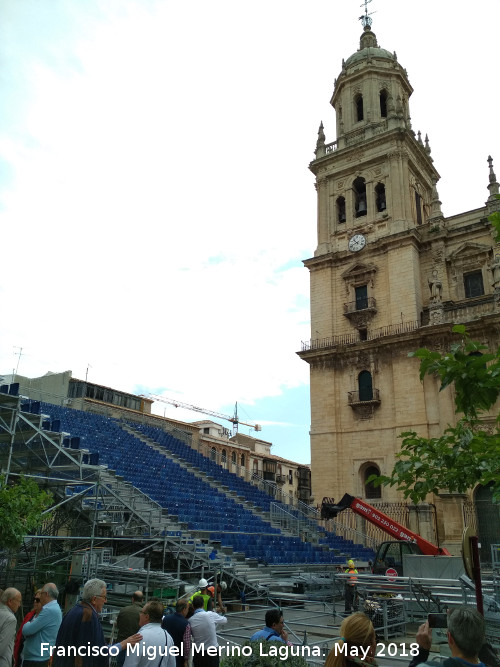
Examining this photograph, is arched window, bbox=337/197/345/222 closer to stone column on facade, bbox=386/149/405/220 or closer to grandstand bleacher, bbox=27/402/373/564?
stone column on facade, bbox=386/149/405/220

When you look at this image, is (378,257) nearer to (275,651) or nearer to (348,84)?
(348,84)

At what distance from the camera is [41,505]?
35.5 feet

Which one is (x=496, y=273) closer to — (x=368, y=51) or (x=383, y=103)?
(x=383, y=103)

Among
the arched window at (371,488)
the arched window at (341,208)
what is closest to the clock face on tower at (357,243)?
the arched window at (341,208)

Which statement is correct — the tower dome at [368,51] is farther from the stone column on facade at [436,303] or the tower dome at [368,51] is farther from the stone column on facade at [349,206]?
the stone column on facade at [436,303]

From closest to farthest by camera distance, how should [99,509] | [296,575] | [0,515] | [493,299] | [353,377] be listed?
[0,515]
[99,509]
[296,575]
[493,299]
[353,377]

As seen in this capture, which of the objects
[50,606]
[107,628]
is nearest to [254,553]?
[107,628]

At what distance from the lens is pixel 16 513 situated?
10211mm

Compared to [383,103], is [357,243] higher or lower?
lower

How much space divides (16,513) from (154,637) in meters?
5.96

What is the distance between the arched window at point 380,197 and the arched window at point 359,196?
1.04m

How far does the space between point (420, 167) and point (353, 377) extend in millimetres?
17839

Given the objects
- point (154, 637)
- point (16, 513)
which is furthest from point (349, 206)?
point (154, 637)

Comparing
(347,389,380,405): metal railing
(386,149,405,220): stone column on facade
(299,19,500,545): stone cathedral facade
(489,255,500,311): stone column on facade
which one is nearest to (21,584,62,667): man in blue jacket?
(299,19,500,545): stone cathedral facade
